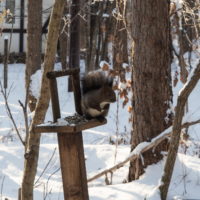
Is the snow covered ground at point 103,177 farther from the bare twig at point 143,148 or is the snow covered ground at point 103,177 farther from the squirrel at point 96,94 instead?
the squirrel at point 96,94

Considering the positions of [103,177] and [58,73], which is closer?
[58,73]

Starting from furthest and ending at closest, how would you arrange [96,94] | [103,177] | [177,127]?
[103,177] < [177,127] < [96,94]

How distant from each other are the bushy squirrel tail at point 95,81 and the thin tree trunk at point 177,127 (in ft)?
3.42

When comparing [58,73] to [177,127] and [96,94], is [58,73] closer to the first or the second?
[96,94]

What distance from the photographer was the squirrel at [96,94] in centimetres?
287

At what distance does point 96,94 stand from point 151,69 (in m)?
1.98

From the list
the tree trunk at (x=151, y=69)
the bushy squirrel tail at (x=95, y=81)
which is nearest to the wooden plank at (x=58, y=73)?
the bushy squirrel tail at (x=95, y=81)

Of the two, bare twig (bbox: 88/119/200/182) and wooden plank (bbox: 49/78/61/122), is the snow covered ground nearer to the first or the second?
bare twig (bbox: 88/119/200/182)

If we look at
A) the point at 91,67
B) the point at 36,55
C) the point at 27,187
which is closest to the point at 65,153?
the point at 27,187

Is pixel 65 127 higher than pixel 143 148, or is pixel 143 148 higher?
pixel 65 127

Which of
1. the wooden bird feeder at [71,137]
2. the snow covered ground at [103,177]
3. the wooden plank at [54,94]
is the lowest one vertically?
the snow covered ground at [103,177]

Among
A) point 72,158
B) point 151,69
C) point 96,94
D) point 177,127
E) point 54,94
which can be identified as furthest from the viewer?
point 151,69

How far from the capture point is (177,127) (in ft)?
12.8

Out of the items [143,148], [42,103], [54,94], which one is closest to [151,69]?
[143,148]
